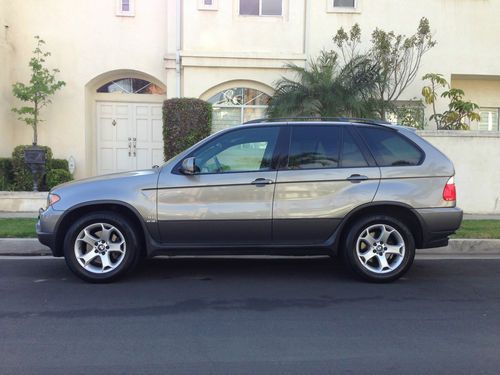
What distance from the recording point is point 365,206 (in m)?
6.03

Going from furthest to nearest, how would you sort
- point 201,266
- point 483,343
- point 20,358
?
point 201,266, point 483,343, point 20,358

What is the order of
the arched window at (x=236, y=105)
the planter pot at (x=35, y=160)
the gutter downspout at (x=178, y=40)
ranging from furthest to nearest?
the arched window at (x=236, y=105), the gutter downspout at (x=178, y=40), the planter pot at (x=35, y=160)

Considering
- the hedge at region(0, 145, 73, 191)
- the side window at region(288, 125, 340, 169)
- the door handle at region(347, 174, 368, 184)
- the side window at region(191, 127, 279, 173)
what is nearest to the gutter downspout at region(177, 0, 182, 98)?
the hedge at region(0, 145, 73, 191)

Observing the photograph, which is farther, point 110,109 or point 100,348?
point 110,109

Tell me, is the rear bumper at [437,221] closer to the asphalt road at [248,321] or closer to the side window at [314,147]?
the asphalt road at [248,321]

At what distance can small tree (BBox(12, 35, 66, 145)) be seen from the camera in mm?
12875

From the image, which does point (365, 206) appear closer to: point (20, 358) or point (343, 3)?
point (20, 358)

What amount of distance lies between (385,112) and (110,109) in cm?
758

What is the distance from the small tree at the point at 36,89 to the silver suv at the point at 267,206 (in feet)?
25.3

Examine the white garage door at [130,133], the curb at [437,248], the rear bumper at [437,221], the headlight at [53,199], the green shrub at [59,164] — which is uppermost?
the white garage door at [130,133]

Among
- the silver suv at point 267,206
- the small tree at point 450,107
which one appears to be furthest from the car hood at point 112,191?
the small tree at point 450,107

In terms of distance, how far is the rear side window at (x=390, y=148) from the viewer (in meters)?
6.20

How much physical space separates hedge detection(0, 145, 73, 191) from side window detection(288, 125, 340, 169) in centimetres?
834

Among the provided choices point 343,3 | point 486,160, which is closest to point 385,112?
point 486,160
